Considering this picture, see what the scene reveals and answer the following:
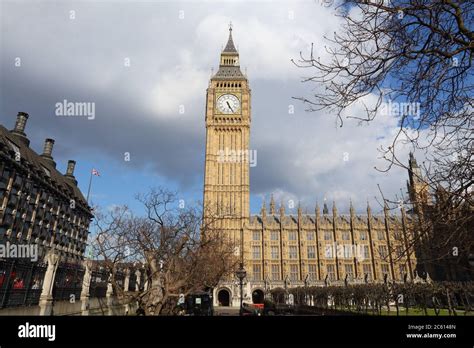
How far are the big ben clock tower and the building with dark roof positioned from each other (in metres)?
26.7

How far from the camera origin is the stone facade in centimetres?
6140

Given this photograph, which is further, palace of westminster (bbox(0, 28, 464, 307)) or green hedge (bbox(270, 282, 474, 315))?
palace of westminster (bbox(0, 28, 464, 307))

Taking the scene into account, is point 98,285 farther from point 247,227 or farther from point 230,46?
point 230,46

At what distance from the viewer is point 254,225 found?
217 feet

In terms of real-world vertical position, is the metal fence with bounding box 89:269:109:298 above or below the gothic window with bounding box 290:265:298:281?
below

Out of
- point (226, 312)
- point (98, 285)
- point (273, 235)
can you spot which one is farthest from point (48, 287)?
point (273, 235)

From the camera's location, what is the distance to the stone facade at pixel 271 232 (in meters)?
61.4

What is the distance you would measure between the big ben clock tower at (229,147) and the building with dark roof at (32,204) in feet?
87.6

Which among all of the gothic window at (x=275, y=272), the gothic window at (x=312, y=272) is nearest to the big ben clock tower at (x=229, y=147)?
the gothic window at (x=275, y=272)

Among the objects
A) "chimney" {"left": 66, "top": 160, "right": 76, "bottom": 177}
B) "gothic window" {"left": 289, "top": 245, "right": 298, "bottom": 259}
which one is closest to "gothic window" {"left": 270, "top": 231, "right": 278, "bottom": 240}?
"gothic window" {"left": 289, "top": 245, "right": 298, "bottom": 259}

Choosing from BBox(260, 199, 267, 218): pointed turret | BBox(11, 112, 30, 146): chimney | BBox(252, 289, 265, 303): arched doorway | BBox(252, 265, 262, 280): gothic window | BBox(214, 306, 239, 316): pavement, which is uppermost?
BBox(11, 112, 30, 146): chimney

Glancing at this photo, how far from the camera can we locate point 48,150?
67.8m

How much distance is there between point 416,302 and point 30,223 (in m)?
52.7

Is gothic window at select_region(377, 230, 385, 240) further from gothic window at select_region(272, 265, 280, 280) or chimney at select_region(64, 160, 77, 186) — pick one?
chimney at select_region(64, 160, 77, 186)
